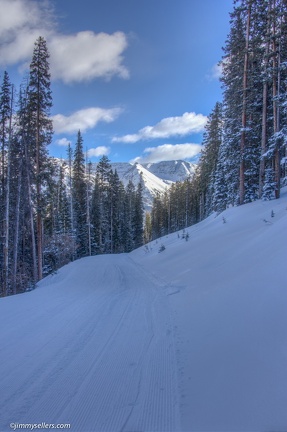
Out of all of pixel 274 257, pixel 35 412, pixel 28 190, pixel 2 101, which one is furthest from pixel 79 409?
pixel 2 101

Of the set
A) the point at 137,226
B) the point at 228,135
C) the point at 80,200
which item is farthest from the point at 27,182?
the point at 137,226

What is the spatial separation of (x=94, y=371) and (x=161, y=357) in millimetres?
1010

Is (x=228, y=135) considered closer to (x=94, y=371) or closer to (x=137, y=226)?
(x=94, y=371)

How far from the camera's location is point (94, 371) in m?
3.72

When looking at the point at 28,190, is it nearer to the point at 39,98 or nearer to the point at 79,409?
the point at 39,98

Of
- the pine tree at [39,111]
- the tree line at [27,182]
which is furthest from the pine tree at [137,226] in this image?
the pine tree at [39,111]

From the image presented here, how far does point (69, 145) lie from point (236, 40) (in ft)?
98.3

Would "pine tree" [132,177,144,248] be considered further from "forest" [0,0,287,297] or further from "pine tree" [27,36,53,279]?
"pine tree" [27,36,53,279]

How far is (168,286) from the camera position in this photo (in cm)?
906

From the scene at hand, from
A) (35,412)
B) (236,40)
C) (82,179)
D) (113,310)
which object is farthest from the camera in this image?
(82,179)

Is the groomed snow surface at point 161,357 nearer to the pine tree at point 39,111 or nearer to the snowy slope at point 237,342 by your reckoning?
the snowy slope at point 237,342

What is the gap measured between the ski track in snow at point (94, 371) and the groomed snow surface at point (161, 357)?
14 millimetres

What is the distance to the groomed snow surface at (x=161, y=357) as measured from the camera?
2.78 m

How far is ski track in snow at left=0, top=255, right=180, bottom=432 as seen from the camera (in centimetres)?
283
